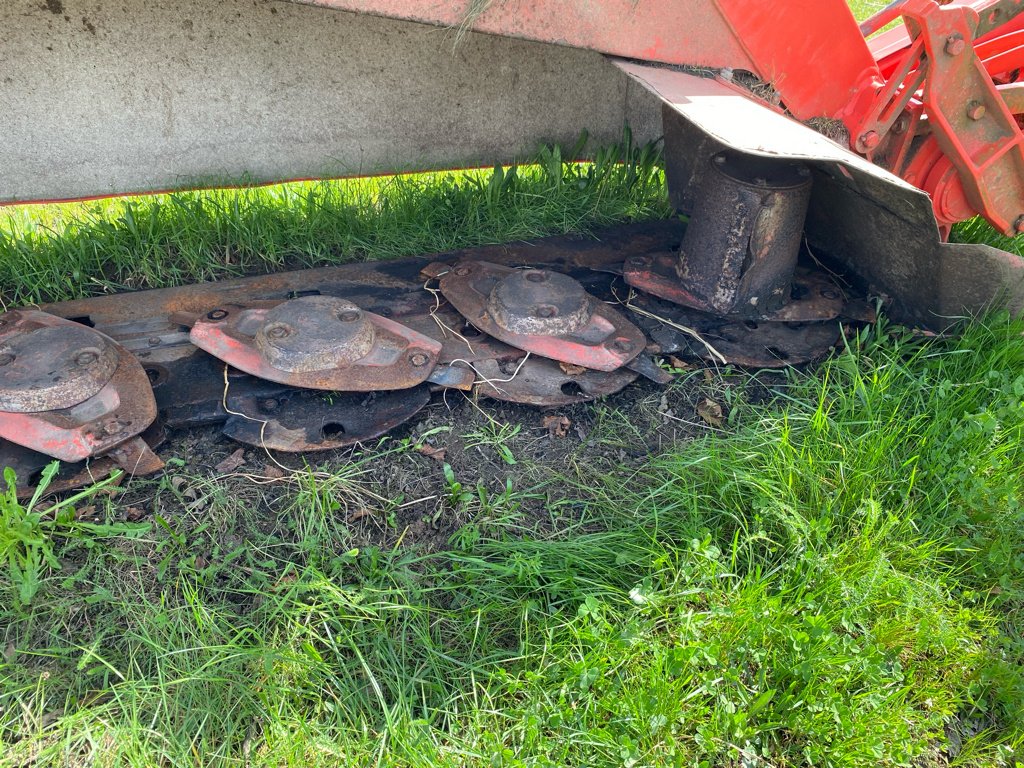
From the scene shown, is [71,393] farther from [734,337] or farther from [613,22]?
[734,337]

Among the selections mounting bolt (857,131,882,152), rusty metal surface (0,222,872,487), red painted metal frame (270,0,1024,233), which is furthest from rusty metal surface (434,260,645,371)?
mounting bolt (857,131,882,152)

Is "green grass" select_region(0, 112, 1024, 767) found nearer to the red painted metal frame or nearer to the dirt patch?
the dirt patch

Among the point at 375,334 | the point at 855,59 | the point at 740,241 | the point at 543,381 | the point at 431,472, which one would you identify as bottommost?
the point at 431,472

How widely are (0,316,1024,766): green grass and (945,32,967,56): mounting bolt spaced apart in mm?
1074

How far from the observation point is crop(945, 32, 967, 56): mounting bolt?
2184 millimetres

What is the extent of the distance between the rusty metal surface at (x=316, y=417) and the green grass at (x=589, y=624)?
102 millimetres

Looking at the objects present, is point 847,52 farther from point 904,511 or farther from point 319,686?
point 319,686

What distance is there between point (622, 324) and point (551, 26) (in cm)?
99

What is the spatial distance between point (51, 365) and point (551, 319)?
58.7 inches

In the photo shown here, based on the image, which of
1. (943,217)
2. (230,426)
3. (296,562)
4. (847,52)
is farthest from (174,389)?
(943,217)

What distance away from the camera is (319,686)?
1657mm

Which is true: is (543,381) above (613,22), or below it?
below

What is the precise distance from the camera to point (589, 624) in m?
1.70

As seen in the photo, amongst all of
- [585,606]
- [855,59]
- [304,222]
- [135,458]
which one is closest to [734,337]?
[855,59]
